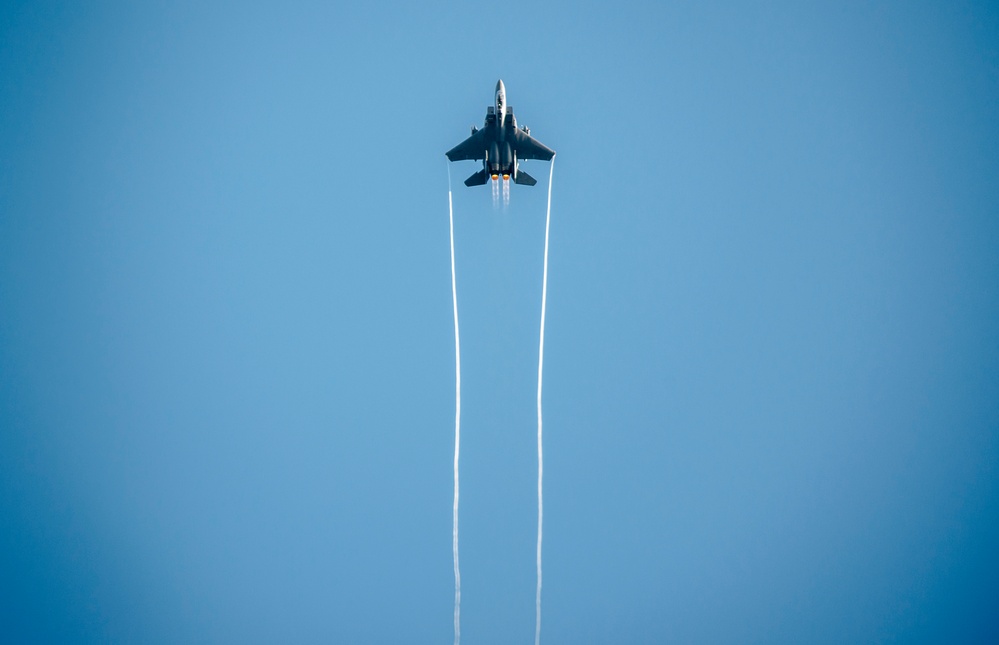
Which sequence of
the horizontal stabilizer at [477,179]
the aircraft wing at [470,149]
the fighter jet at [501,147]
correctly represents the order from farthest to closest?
1. the horizontal stabilizer at [477,179]
2. the aircraft wing at [470,149]
3. the fighter jet at [501,147]

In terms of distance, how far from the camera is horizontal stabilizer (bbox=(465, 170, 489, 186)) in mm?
28072

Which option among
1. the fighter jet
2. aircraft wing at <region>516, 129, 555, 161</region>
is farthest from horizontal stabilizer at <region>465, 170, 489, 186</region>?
aircraft wing at <region>516, 129, 555, 161</region>

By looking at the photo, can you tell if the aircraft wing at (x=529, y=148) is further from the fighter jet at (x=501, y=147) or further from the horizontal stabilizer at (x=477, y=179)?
the horizontal stabilizer at (x=477, y=179)

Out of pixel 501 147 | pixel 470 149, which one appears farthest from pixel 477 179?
pixel 501 147

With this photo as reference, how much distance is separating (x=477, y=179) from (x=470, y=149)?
122cm

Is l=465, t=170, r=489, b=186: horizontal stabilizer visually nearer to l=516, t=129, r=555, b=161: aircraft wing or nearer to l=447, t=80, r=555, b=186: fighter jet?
l=447, t=80, r=555, b=186: fighter jet

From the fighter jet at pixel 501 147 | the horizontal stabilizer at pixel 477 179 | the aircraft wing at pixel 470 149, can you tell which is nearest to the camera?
the fighter jet at pixel 501 147

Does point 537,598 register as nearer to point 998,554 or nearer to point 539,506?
point 539,506

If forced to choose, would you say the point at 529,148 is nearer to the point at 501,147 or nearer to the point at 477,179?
the point at 501,147

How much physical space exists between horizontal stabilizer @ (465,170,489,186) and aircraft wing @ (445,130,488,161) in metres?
0.66

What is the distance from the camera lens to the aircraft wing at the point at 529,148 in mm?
26580

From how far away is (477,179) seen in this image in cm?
2844

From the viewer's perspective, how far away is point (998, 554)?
3359cm

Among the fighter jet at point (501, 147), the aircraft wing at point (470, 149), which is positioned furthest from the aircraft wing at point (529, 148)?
the aircraft wing at point (470, 149)
